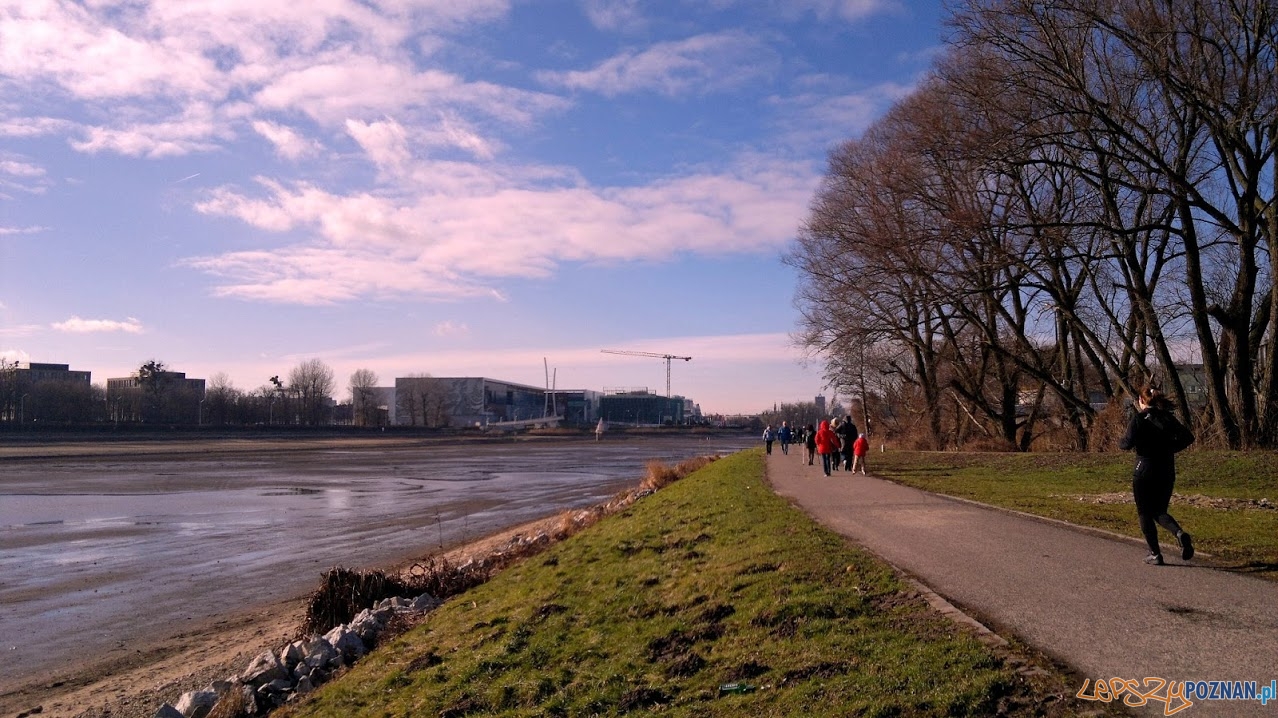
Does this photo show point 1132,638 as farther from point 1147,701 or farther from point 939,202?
point 939,202

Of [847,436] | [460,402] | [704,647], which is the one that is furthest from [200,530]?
[460,402]

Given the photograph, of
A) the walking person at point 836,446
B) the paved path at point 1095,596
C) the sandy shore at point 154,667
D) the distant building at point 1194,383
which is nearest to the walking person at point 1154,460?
the paved path at point 1095,596

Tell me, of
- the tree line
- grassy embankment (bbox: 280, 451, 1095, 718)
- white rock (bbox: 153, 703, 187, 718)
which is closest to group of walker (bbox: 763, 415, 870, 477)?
grassy embankment (bbox: 280, 451, 1095, 718)

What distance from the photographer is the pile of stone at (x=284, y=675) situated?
9.59 meters

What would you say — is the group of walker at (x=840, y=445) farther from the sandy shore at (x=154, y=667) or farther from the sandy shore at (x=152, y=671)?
the sandy shore at (x=152, y=671)

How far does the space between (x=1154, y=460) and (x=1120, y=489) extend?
10.2 meters

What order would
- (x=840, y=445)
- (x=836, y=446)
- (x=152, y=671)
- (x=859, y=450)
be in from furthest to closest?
1. (x=840, y=445)
2. (x=836, y=446)
3. (x=859, y=450)
4. (x=152, y=671)

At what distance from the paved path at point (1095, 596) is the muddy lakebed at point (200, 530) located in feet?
36.0

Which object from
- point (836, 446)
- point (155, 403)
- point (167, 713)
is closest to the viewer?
point (167, 713)

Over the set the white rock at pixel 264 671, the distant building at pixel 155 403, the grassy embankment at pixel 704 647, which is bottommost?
the white rock at pixel 264 671

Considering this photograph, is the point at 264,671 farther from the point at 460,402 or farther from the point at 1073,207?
the point at 460,402

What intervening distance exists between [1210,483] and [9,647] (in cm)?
2094

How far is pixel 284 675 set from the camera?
397 inches

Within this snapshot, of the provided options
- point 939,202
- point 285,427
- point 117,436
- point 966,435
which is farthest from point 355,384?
point 939,202
